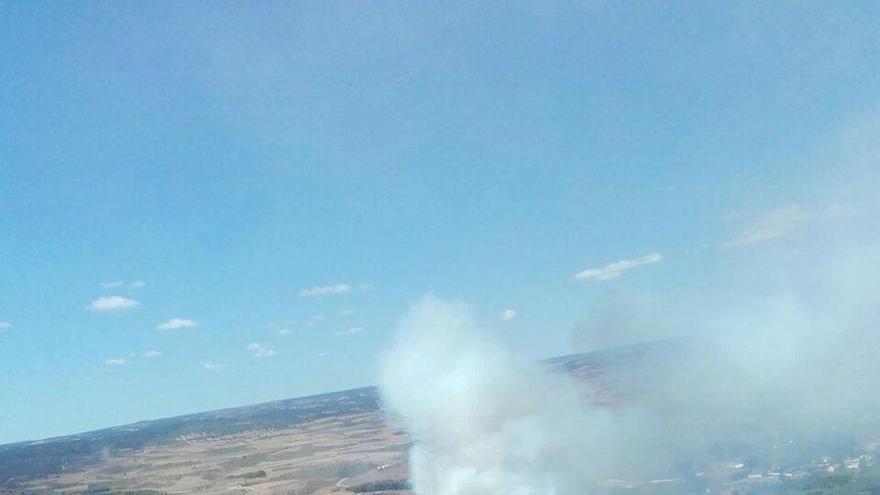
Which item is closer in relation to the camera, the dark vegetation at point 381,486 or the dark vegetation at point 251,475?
the dark vegetation at point 381,486

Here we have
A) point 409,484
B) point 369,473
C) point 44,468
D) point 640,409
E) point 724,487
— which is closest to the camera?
point 724,487

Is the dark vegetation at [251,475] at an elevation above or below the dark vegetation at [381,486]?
above

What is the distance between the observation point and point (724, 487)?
58.3 m

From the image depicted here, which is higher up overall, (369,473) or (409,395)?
(409,395)

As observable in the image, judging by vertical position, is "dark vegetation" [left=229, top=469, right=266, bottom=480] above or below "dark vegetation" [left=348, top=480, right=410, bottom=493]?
above

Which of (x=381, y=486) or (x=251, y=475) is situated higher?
(x=251, y=475)

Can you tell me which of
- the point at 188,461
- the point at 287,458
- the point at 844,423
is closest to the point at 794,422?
the point at 844,423

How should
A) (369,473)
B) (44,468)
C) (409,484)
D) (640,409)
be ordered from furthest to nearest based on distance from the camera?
1. (44,468)
2. (640,409)
3. (369,473)
4. (409,484)

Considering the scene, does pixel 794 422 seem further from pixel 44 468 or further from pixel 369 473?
pixel 44 468

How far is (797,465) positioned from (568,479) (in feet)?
65.4

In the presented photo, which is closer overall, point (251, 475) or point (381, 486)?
point (381, 486)

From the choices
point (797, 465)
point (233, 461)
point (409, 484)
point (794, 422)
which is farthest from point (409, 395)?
point (233, 461)

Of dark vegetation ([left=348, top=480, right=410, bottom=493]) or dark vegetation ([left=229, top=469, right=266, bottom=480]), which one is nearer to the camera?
dark vegetation ([left=348, top=480, right=410, bottom=493])

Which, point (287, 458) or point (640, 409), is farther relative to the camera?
point (287, 458)
